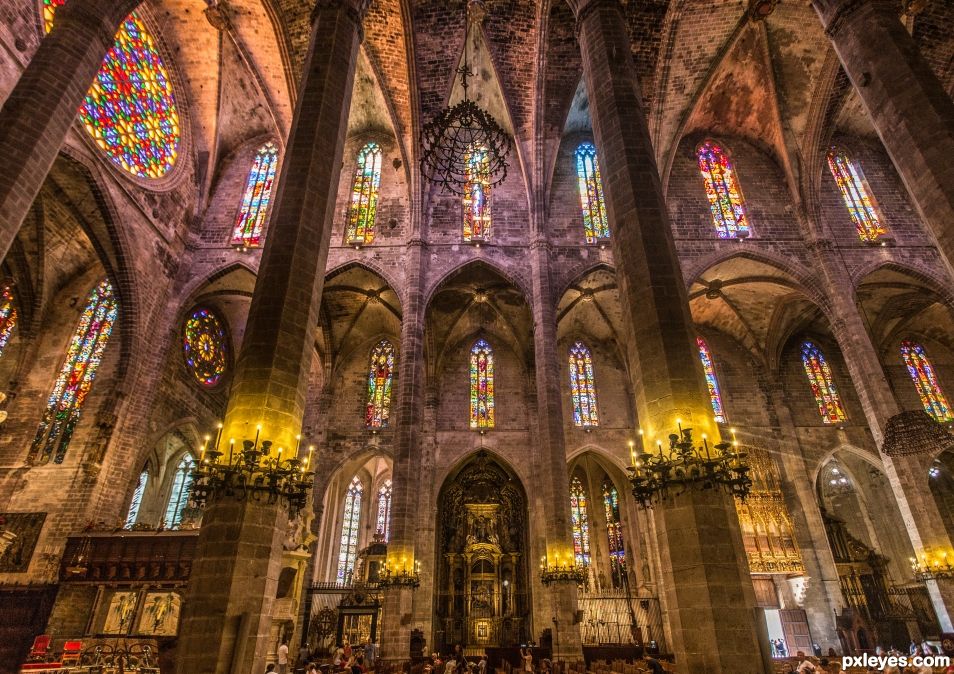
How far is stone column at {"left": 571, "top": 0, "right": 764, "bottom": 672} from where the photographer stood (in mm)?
6207

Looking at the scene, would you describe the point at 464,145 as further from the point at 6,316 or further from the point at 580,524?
the point at 6,316

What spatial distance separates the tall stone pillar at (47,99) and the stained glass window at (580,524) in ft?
64.9

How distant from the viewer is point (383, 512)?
1106 inches

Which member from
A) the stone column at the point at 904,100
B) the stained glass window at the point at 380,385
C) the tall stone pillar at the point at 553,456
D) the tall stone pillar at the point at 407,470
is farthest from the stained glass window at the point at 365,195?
the stone column at the point at 904,100

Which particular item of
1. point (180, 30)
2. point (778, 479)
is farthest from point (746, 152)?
point (180, 30)

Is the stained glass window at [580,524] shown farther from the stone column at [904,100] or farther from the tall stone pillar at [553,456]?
the stone column at [904,100]

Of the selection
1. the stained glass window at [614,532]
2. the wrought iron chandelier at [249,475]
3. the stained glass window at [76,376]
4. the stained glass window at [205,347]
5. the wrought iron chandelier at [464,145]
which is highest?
the wrought iron chandelier at [464,145]

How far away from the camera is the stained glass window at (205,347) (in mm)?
20516

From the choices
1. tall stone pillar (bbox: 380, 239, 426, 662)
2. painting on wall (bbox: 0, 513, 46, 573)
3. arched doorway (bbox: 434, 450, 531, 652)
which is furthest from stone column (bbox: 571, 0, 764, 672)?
painting on wall (bbox: 0, 513, 46, 573)

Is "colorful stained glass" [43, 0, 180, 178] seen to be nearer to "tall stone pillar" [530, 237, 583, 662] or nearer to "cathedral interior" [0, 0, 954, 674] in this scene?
"cathedral interior" [0, 0, 954, 674]

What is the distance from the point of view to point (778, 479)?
21.0m

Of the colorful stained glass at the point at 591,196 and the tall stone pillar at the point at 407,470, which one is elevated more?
the colorful stained glass at the point at 591,196

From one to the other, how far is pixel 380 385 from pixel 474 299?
571cm

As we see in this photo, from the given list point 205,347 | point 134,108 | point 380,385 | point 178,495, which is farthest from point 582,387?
point 134,108
